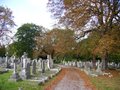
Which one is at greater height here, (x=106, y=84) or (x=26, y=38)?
(x=26, y=38)

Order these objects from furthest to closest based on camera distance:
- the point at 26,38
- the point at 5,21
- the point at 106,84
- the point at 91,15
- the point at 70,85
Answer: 1. the point at 26,38
2. the point at 5,21
3. the point at 91,15
4. the point at 106,84
5. the point at 70,85

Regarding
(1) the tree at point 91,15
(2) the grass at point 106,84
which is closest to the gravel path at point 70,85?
(2) the grass at point 106,84

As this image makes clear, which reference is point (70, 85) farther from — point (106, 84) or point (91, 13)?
point (91, 13)

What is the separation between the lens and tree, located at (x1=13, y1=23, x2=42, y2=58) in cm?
10259

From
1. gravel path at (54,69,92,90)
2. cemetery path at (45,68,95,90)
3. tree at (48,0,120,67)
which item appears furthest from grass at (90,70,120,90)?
tree at (48,0,120,67)

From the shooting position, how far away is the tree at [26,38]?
102594 mm

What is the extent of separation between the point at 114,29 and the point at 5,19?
3406 cm

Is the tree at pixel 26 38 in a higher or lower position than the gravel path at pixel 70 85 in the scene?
higher

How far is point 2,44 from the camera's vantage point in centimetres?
6850

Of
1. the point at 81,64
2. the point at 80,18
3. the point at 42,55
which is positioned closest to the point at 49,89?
the point at 80,18

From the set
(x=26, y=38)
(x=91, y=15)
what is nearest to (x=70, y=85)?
(x=91, y=15)

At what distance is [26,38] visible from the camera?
108 meters

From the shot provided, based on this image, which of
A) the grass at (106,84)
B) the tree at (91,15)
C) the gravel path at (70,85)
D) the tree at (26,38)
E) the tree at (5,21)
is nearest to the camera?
the gravel path at (70,85)

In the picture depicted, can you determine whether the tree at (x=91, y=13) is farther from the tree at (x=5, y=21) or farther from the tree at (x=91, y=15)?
the tree at (x=5, y=21)
